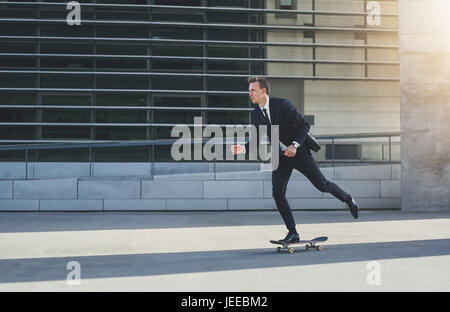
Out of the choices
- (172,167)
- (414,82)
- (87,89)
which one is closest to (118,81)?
(87,89)

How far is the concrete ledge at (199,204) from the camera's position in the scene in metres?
13.6

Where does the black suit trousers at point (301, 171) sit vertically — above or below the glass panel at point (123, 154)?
below

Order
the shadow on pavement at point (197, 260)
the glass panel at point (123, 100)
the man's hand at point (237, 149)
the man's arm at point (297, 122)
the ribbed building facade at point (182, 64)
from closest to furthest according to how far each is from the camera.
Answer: the shadow on pavement at point (197, 260) < the man's hand at point (237, 149) < the man's arm at point (297, 122) < the ribbed building facade at point (182, 64) < the glass panel at point (123, 100)

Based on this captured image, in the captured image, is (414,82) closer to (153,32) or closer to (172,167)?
(172,167)

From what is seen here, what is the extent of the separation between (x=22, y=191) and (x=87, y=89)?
4.21 m

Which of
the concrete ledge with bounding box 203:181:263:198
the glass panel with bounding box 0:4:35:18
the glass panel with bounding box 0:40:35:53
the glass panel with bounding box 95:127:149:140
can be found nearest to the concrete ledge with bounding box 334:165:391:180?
the concrete ledge with bounding box 203:181:263:198

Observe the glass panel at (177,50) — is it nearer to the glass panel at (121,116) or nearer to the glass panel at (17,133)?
the glass panel at (121,116)

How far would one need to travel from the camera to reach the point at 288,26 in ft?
57.3

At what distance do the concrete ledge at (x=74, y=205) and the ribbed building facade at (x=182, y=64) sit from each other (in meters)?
3.57

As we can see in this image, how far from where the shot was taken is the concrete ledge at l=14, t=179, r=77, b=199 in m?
13.4

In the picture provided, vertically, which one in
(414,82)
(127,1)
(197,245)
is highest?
(127,1)

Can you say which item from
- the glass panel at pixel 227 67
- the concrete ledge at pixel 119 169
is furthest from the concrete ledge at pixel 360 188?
the glass panel at pixel 227 67

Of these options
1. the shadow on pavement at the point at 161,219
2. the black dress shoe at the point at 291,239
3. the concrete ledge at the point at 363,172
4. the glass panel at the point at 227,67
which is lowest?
the shadow on pavement at the point at 161,219

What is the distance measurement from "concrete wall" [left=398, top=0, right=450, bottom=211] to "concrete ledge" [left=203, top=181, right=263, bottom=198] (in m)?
2.97
